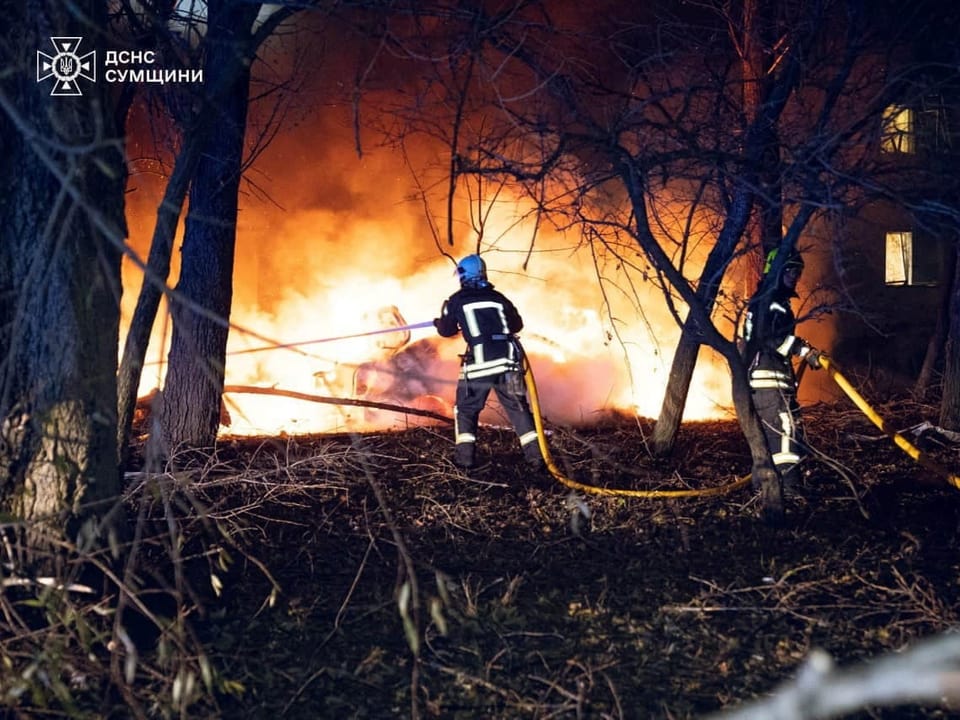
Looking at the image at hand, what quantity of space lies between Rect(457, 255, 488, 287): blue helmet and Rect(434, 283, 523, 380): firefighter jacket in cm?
16

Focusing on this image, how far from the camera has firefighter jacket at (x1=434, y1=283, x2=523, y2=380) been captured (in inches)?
295

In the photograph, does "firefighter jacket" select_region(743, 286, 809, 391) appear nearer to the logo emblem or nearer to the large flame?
the logo emblem

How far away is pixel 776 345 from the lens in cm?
660

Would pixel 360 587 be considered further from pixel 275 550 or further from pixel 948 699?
pixel 948 699

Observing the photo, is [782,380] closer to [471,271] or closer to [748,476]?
[748,476]

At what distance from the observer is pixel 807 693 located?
1211 mm

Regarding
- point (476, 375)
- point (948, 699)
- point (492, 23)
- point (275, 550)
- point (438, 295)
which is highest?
point (492, 23)

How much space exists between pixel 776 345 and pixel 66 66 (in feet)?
15.8

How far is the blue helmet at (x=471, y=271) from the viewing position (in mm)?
7711

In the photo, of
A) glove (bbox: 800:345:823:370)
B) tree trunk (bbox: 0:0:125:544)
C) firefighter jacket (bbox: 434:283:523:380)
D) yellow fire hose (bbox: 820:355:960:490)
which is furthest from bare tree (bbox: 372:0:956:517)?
tree trunk (bbox: 0:0:125:544)

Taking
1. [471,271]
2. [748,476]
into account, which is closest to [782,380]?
[748,476]

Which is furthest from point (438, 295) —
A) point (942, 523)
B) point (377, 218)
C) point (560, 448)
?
point (942, 523)

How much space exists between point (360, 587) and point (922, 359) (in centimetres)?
1007

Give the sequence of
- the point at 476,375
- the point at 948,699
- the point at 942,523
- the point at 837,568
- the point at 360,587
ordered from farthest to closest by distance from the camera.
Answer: the point at 476,375 < the point at 942,523 < the point at 837,568 < the point at 360,587 < the point at 948,699
